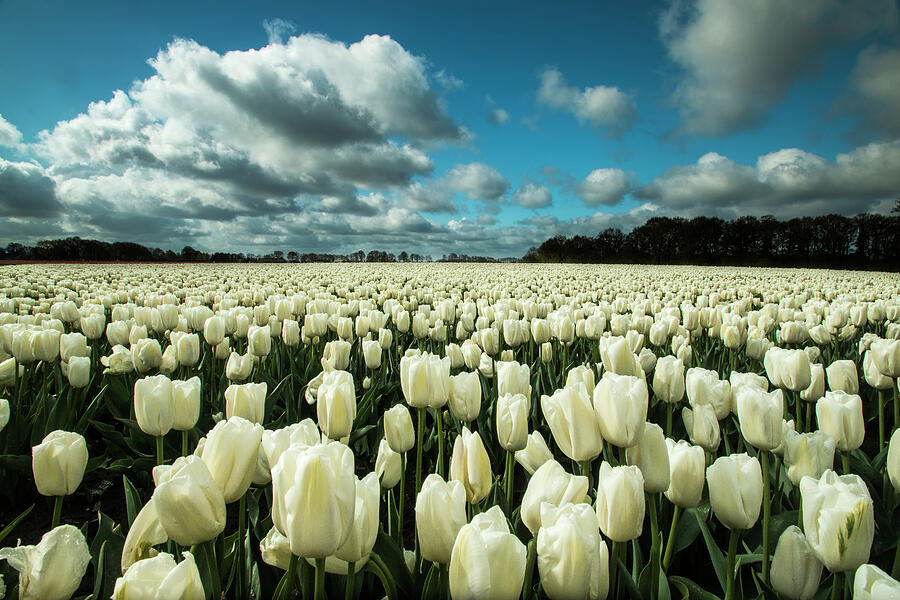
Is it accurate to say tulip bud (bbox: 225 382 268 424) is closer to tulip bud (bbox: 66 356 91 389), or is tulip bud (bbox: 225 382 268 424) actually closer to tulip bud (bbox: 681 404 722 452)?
tulip bud (bbox: 681 404 722 452)

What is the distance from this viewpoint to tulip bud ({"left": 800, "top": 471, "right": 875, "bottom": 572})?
1188 millimetres

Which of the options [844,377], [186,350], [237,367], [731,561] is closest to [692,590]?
[731,561]

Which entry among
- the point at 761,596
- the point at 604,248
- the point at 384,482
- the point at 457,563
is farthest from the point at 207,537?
the point at 604,248

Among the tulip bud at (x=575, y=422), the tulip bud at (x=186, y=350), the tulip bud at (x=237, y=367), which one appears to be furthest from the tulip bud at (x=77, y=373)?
the tulip bud at (x=575, y=422)

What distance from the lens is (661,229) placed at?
258 ft

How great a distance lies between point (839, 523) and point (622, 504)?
0.57m

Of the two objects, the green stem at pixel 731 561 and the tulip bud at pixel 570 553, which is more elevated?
the tulip bud at pixel 570 553

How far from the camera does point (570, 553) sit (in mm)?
1092

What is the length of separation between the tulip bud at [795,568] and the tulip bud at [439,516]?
970 mm

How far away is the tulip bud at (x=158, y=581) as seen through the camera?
3.18 ft

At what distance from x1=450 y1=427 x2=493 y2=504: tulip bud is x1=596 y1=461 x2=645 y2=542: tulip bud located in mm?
432

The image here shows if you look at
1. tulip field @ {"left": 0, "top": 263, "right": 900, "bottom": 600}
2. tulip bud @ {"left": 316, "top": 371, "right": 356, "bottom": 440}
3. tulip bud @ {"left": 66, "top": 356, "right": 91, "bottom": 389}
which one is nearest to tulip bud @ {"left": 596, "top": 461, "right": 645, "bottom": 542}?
tulip field @ {"left": 0, "top": 263, "right": 900, "bottom": 600}

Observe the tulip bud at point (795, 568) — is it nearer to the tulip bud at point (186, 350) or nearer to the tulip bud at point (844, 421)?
the tulip bud at point (844, 421)

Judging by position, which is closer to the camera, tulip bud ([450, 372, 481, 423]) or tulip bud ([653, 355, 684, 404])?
tulip bud ([450, 372, 481, 423])
